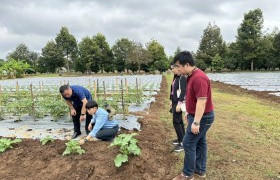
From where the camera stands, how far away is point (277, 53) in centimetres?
3697

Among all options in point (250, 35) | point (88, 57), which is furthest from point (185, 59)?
point (88, 57)

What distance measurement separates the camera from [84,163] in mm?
3512

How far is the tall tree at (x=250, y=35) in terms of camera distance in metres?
36.2

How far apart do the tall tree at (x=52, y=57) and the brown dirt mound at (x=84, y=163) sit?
1565 inches

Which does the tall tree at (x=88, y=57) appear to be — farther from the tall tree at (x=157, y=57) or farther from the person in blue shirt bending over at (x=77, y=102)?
the person in blue shirt bending over at (x=77, y=102)

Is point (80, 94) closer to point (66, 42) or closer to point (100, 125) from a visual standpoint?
point (100, 125)

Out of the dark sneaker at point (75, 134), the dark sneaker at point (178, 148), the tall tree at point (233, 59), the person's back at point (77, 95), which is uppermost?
the tall tree at point (233, 59)

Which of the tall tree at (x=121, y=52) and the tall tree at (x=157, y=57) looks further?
the tall tree at (x=121, y=52)

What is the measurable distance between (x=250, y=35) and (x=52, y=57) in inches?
1173

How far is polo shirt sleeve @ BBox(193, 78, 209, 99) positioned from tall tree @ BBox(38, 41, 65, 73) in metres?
41.6

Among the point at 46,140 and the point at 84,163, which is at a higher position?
the point at 46,140

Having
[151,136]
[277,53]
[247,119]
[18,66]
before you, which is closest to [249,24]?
[277,53]

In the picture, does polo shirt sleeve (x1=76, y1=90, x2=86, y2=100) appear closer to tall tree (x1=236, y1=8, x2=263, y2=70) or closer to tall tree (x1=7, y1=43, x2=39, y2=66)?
tall tree (x1=236, y1=8, x2=263, y2=70)

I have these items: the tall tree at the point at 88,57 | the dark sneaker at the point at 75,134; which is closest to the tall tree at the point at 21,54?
the tall tree at the point at 88,57
